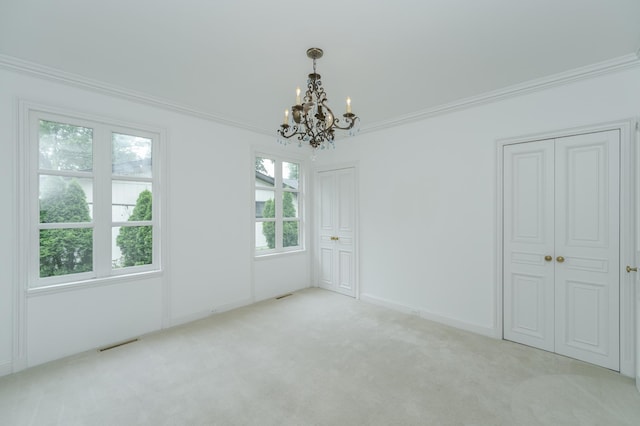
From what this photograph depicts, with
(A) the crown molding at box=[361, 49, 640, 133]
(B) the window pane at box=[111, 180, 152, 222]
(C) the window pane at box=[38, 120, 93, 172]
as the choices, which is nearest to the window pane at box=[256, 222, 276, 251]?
(B) the window pane at box=[111, 180, 152, 222]

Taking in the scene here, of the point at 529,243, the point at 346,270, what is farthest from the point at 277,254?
the point at 529,243

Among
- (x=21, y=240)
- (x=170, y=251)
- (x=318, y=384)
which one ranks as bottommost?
(x=318, y=384)

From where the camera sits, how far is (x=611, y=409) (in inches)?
79.1

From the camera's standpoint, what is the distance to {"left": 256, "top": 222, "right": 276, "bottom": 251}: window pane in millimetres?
4508

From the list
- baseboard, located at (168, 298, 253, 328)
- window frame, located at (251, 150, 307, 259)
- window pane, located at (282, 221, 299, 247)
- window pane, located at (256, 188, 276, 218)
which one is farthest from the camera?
window pane, located at (282, 221, 299, 247)

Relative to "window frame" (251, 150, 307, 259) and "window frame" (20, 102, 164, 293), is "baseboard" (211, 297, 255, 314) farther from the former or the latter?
"window frame" (20, 102, 164, 293)

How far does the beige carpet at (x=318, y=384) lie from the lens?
196 centimetres

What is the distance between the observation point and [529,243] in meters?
2.97

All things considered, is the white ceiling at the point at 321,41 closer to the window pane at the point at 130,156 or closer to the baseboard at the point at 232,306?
the window pane at the point at 130,156

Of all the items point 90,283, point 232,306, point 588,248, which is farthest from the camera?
point 232,306

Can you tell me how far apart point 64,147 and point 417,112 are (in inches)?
156

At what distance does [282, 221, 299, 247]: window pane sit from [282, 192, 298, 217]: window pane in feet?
0.53

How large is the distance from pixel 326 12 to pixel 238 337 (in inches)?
125

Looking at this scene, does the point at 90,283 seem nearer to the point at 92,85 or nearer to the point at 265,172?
the point at 92,85
